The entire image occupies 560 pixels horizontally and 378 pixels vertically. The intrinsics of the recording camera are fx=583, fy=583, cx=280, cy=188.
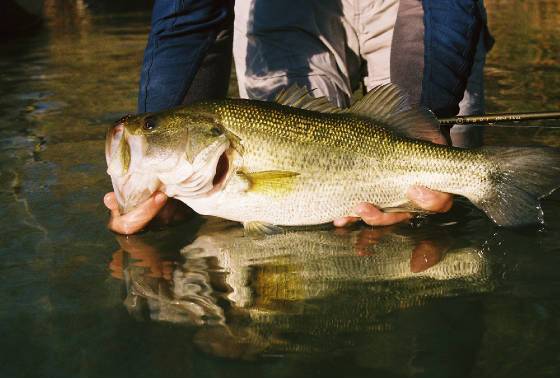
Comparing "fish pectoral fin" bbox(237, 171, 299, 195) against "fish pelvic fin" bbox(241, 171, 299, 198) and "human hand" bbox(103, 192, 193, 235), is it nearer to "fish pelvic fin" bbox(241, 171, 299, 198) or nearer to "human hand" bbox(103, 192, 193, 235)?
"fish pelvic fin" bbox(241, 171, 299, 198)

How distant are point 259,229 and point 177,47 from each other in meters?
1.46

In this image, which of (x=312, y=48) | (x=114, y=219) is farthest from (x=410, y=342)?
(x=312, y=48)

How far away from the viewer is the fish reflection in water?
2469 millimetres

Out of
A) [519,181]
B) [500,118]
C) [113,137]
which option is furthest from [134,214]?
[500,118]

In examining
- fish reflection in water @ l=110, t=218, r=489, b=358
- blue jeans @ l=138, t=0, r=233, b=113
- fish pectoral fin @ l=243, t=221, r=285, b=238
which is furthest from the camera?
blue jeans @ l=138, t=0, r=233, b=113

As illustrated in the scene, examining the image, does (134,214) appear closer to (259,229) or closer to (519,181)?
(259,229)

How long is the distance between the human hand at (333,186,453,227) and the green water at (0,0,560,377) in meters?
0.13

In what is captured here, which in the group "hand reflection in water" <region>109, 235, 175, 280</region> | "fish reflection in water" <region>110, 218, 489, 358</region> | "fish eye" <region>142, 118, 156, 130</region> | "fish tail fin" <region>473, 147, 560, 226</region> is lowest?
"hand reflection in water" <region>109, 235, 175, 280</region>

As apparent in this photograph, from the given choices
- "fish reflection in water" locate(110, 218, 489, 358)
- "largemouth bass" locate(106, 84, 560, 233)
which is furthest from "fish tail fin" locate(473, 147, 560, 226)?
"fish reflection in water" locate(110, 218, 489, 358)

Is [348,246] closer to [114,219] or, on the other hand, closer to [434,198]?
[434,198]

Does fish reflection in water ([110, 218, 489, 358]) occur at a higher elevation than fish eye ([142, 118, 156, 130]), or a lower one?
lower

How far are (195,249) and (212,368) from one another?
1268mm

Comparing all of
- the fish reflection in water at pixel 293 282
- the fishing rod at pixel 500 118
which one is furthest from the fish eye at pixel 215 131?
the fishing rod at pixel 500 118

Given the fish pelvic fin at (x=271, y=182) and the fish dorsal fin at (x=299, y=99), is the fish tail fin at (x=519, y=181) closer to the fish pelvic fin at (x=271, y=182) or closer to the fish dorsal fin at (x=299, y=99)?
the fish dorsal fin at (x=299, y=99)
